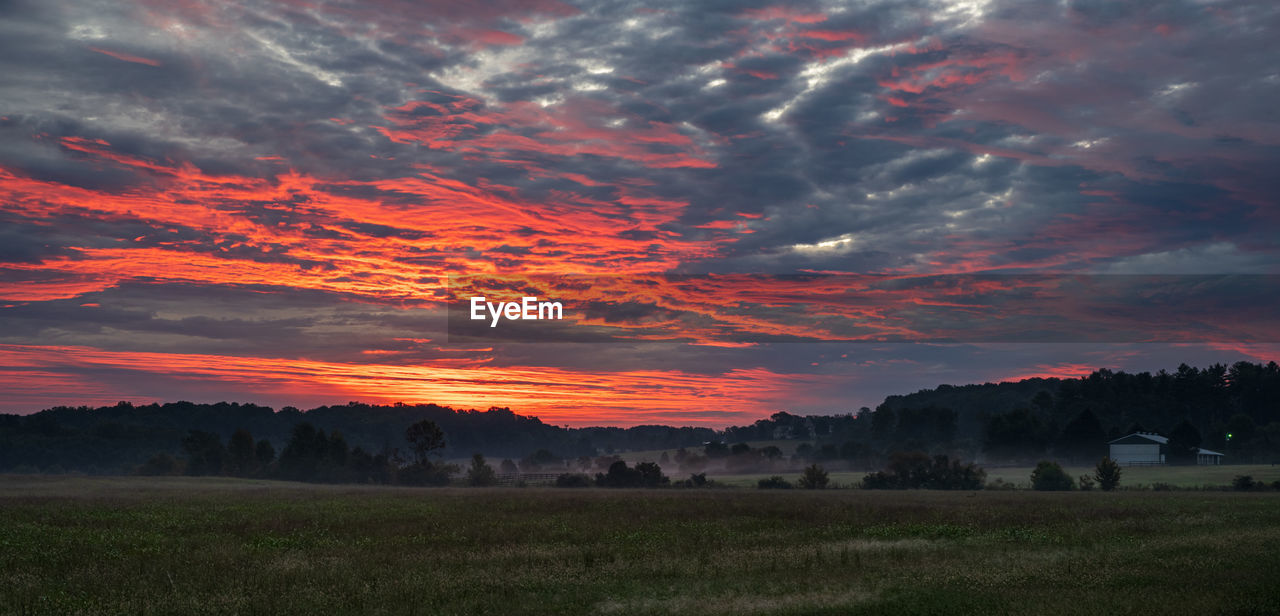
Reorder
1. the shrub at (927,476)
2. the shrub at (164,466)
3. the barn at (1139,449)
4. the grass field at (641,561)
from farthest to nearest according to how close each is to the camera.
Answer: the shrub at (164,466)
the barn at (1139,449)
the shrub at (927,476)
the grass field at (641,561)

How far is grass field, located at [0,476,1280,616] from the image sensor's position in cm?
2005

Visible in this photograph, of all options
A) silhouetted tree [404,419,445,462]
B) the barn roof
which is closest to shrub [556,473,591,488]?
silhouetted tree [404,419,445,462]

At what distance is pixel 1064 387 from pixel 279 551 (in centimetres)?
19010

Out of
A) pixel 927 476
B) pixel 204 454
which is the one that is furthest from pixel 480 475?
pixel 927 476

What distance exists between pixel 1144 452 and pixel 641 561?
14733 cm

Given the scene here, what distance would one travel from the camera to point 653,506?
5316cm

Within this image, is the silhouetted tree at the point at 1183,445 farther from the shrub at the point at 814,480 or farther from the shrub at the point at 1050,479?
the shrub at the point at 814,480

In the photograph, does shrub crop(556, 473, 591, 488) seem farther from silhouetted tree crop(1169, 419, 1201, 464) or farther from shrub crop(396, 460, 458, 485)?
silhouetted tree crop(1169, 419, 1201, 464)

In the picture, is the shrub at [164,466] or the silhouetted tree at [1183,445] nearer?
the silhouetted tree at [1183,445]

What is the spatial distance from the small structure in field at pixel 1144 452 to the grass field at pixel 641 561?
109823mm

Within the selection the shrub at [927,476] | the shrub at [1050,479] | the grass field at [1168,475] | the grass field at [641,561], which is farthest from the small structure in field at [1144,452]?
the grass field at [641,561]

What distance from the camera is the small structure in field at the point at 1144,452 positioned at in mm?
145375

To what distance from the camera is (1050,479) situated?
94188 millimetres

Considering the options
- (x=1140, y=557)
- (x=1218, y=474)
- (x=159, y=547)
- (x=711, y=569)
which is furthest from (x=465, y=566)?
(x=1218, y=474)
